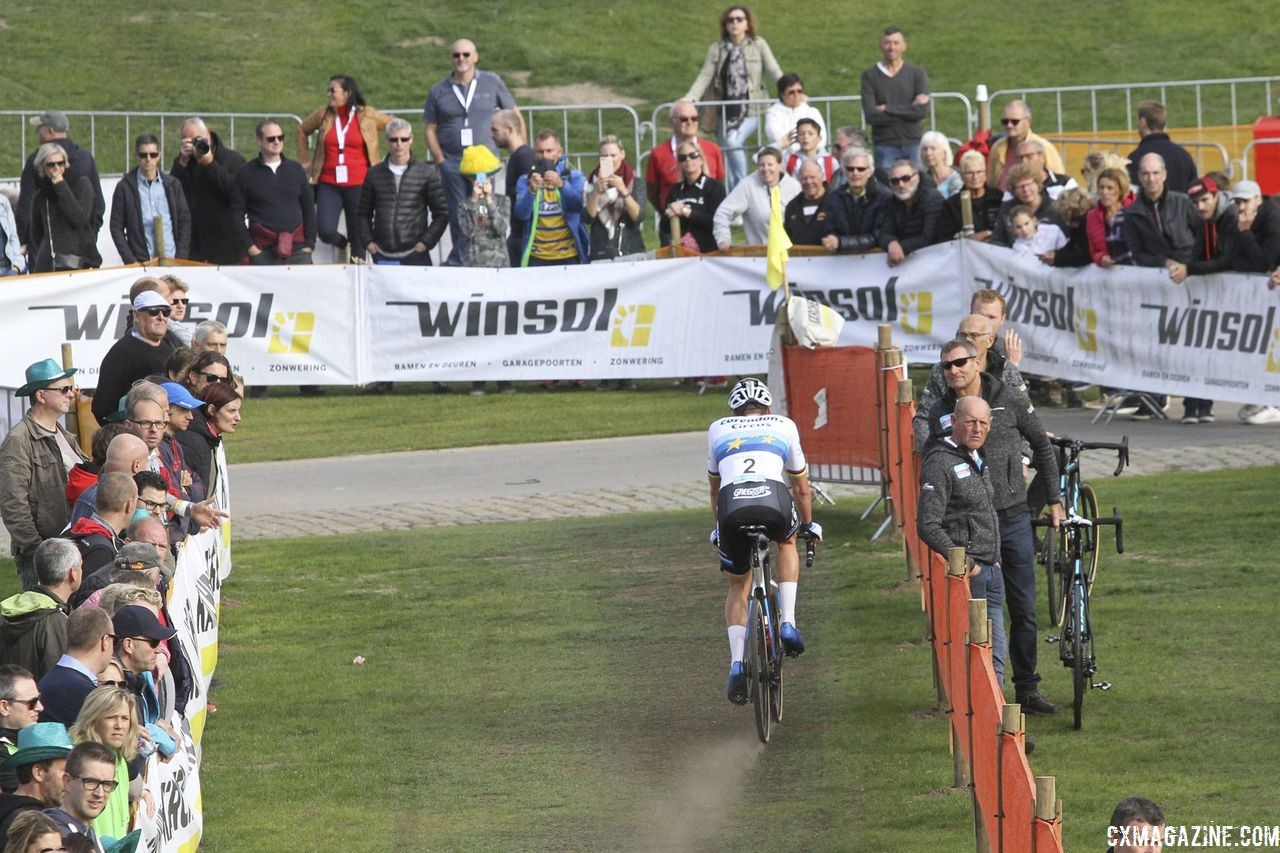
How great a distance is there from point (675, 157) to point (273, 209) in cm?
458

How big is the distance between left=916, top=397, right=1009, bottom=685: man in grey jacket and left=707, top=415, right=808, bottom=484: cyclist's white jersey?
42.6 inches

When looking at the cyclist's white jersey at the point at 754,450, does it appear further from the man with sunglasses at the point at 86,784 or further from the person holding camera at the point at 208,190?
the person holding camera at the point at 208,190

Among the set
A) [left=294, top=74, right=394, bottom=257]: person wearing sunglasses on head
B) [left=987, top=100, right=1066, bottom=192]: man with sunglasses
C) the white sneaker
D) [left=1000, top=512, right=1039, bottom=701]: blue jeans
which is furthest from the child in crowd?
Result: [left=1000, top=512, right=1039, bottom=701]: blue jeans

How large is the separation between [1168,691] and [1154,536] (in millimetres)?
4093

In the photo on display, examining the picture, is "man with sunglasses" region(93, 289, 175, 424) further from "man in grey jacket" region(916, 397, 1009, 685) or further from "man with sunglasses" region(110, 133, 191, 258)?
"man with sunglasses" region(110, 133, 191, 258)

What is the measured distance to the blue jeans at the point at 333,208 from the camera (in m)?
25.7

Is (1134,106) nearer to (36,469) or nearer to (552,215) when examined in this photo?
(552,215)

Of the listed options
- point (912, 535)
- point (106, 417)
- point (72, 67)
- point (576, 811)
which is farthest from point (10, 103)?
point (576, 811)

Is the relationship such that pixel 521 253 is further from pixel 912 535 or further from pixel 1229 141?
pixel 1229 141

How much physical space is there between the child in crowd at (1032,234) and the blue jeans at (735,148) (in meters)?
4.91

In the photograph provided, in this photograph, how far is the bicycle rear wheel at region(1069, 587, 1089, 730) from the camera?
1288 cm

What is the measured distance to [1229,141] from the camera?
32.9 m

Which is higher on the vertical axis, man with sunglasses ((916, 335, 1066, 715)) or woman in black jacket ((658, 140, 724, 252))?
woman in black jacket ((658, 140, 724, 252))

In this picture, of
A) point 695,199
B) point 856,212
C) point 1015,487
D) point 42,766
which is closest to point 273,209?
point 695,199
